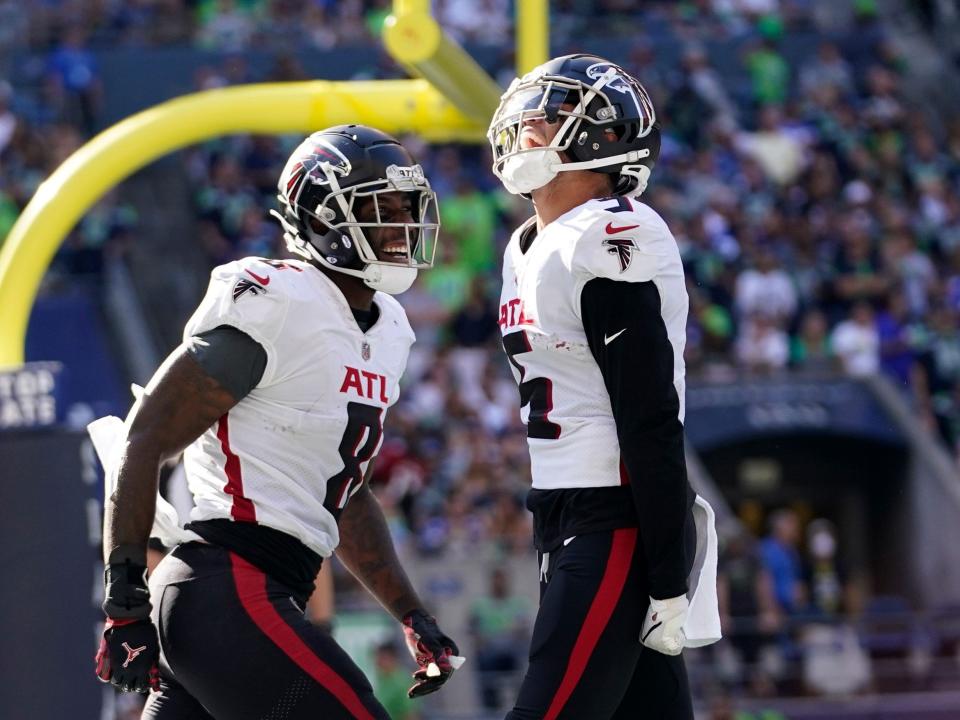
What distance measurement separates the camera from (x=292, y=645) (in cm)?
339

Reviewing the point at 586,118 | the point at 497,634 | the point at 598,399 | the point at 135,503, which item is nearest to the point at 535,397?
the point at 598,399

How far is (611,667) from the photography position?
343 centimetres

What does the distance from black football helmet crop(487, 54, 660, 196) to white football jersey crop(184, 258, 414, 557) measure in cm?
52

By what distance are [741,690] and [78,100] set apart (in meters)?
6.79

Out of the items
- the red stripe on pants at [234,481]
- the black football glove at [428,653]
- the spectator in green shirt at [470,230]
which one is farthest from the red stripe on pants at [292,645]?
the spectator in green shirt at [470,230]

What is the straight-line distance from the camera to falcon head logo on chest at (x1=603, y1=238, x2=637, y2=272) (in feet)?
11.1

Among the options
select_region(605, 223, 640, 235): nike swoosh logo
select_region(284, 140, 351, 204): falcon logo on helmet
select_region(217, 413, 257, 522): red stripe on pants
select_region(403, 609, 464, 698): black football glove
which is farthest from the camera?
select_region(403, 609, 464, 698): black football glove

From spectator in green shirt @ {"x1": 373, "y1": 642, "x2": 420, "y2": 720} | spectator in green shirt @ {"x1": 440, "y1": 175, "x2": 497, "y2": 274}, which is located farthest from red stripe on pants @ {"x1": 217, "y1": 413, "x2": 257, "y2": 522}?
spectator in green shirt @ {"x1": 440, "y1": 175, "x2": 497, "y2": 274}

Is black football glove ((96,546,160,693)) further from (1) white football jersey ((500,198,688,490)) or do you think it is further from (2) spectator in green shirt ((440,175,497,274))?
(2) spectator in green shirt ((440,175,497,274))

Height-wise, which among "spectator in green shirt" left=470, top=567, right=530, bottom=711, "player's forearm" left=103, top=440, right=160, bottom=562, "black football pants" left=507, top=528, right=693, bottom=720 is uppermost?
"player's forearm" left=103, top=440, right=160, bottom=562

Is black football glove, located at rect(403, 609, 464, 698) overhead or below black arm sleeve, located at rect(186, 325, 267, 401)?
below

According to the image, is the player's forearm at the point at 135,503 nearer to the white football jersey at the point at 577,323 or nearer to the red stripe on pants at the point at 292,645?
the red stripe on pants at the point at 292,645

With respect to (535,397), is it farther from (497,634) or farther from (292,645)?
(497,634)

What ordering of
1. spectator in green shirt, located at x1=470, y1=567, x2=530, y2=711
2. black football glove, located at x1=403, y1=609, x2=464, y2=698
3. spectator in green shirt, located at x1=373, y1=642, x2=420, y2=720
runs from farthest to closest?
spectator in green shirt, located at x1=470, y1=567, x2=530, y2=711 < spectator in green shirt, located at x1=373, y1=642, x2=420, y2=720 < black football glove, located at x1=403, y1=609, x2=464, y2=698
